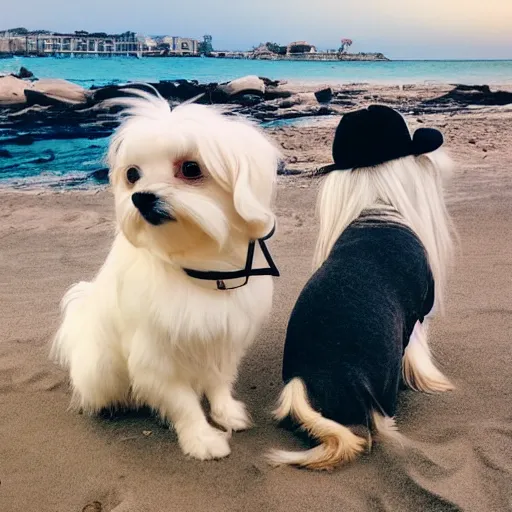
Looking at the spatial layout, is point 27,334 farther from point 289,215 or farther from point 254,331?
point 289,215

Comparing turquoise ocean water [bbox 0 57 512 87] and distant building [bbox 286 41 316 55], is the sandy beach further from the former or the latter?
distant building [bbox 286 41 316 55]

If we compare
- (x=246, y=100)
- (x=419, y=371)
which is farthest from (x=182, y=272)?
(x=246, y=100)

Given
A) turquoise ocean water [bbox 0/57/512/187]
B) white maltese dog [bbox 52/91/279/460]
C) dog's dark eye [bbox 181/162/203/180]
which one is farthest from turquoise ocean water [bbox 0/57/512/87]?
dog's dark eye [bbox 181/162/203/180]

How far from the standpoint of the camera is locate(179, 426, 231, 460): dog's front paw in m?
1.80

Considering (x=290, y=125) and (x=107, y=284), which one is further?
(x=290, y=125)

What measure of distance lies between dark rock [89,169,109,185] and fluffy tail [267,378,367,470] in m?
2.71

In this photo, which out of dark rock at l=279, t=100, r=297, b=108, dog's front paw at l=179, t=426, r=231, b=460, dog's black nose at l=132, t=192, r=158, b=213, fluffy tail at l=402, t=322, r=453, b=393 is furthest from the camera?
dark rock at l=279, t=100, r=297, b=108

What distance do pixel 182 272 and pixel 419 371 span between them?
934 millimetres

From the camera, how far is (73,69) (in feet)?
13.4

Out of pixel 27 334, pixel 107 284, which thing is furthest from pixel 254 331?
pixel 27 334

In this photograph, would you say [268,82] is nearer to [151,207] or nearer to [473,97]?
[473,97]

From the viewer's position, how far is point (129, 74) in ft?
13.5

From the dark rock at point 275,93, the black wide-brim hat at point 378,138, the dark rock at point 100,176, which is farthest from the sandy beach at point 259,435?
the dark rock at point 275,93

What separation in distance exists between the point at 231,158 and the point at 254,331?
0.54 meters
